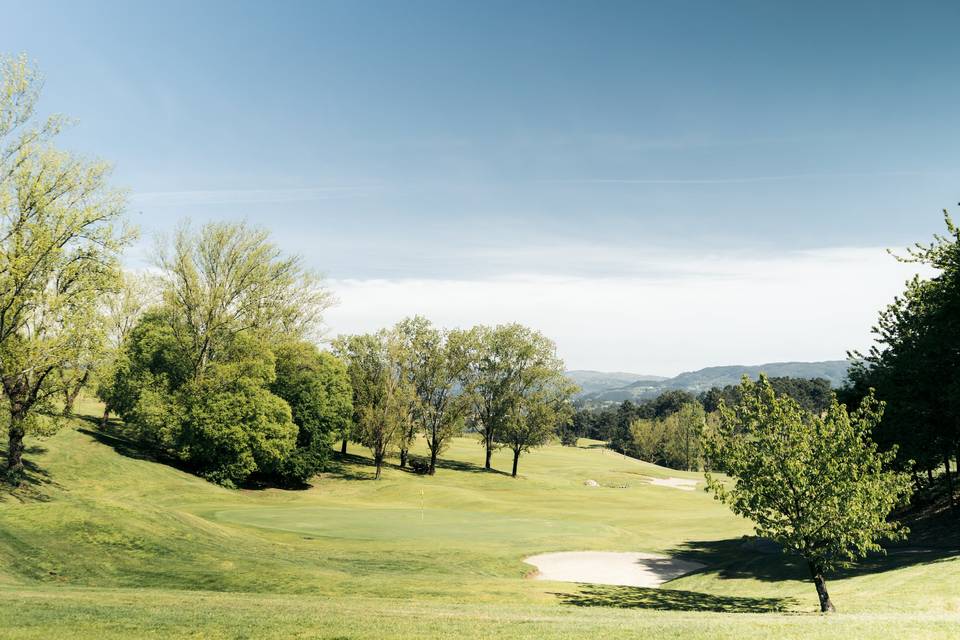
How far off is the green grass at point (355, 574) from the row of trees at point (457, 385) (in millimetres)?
20664

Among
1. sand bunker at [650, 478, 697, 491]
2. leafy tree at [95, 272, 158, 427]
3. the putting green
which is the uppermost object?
leafy tree at [95, 272, 158, 427]

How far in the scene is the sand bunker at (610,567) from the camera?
2966cm

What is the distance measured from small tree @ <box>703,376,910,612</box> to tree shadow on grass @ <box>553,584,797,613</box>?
2.46 m

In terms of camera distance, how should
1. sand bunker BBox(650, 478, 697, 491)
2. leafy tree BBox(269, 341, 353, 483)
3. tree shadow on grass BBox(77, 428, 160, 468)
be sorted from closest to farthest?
tree shadow on grass BBox(77, 428, 160, 468) < leafy tree BBox(269, 341, 353, 483) < sand bunker BBox(650, 478, 697, 491)

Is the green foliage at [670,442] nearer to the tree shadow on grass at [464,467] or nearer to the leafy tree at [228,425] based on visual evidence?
the tree shadow on grass at [464,467]

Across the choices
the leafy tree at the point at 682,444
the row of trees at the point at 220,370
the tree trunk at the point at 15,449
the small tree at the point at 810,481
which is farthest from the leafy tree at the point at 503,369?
the leafy tree at the point at 682,444

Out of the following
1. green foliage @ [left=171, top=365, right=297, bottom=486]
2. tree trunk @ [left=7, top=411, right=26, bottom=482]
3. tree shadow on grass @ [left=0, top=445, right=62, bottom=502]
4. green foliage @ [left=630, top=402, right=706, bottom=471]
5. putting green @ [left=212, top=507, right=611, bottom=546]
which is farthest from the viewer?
green foliage @ [left=630, top=402, right=706, bottom=471]

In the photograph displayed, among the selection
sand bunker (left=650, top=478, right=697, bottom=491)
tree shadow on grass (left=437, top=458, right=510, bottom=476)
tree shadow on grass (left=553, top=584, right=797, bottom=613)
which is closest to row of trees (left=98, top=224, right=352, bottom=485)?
tree shadow on grass (left=437, top=458, right=510, bottom=476)

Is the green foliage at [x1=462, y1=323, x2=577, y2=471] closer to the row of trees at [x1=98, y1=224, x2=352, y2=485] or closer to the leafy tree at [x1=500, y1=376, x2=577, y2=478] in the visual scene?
the leafy tree at [x1=500, y1=376, x2=577, y2=478]

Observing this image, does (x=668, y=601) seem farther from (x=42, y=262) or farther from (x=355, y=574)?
(x=42, y=262)

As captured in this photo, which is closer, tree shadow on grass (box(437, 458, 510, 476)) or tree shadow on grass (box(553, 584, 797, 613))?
tree shadow on grass (box(553, 584, 797, 613))

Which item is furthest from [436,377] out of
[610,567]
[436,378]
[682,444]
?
[682,444]

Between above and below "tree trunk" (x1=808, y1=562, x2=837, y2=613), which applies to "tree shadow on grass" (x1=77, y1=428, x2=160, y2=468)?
below

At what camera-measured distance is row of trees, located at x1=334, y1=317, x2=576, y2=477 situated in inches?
2768
